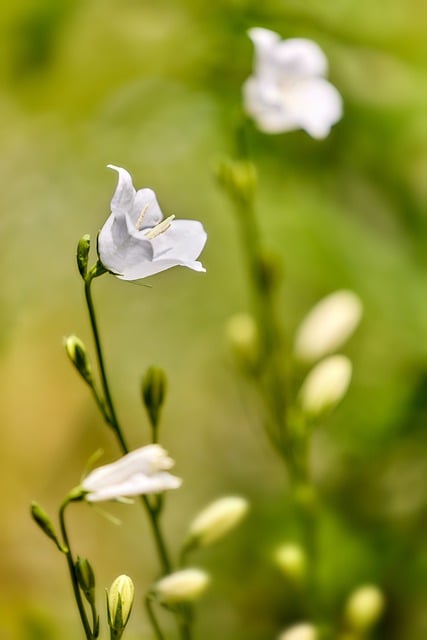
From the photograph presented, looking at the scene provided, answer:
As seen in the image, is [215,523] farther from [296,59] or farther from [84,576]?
[296,59]

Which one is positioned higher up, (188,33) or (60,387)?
(188,33)

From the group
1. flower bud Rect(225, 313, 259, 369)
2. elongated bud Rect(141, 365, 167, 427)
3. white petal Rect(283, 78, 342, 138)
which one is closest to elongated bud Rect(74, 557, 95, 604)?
elongated bud Rect(141, 365, 167, 427)

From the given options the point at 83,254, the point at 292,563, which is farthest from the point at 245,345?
the point at 83,254

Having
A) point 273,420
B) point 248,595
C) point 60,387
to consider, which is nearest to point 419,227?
point 273,420

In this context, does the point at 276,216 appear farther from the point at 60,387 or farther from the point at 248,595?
the point at 60,387

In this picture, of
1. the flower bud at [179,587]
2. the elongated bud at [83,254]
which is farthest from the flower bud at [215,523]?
the elongated bud at [83,254]
